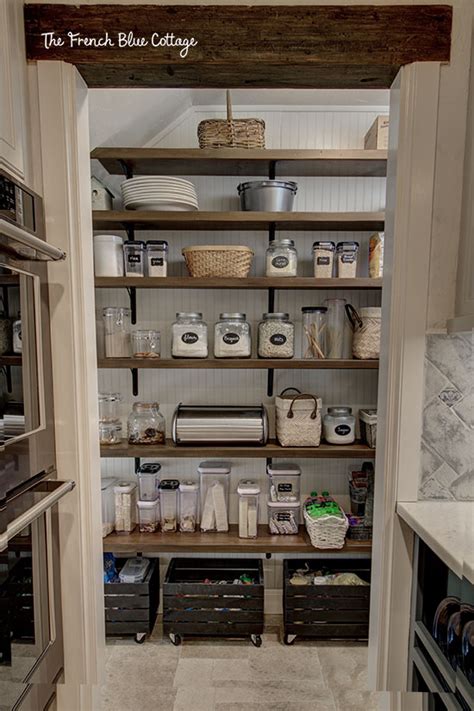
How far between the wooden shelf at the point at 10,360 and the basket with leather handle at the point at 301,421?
4.10ft

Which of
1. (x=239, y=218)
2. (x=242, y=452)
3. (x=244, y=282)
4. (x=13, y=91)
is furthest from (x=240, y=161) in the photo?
(x=242, y=452)

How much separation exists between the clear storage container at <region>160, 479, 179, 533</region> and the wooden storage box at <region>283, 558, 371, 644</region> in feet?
2.08

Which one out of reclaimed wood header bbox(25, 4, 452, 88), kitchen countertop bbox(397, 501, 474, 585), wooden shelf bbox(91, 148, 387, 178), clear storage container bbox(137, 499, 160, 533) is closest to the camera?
kitchen countertop bbox(397, 501, 474, 585)

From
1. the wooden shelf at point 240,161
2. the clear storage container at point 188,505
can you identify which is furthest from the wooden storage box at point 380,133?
the clear storage container at point 188,505

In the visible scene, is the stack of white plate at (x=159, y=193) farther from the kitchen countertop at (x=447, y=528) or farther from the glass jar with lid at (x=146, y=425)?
the kitchen countertop at (x=447, y=528)

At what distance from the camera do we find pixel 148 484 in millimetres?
2074

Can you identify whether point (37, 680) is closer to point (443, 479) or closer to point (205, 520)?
point (205, 520)

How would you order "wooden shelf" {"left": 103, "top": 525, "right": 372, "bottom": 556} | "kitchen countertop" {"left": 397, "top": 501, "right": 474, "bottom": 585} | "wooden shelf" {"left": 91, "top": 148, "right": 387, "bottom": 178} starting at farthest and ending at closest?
"wooden shelf" {"left": 103, "top": 525, "right": 372, "bottom": 556} → "wooden shelf" {"left": 91, "top": 148, "right": 387, "bottom": 178} → "kitchen countertop" {"left": 397, "top": 501, "right": 474, "bottom": 585}

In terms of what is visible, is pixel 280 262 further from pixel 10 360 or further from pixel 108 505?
pixel 108 505

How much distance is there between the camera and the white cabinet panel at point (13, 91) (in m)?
0.97

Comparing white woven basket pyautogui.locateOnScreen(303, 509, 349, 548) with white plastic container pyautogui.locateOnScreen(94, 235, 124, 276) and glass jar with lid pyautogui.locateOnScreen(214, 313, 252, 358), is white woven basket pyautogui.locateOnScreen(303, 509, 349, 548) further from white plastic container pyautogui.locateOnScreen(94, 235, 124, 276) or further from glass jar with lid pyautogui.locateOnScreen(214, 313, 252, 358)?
white plastic container pyautogui.locateOnScreen(94, 235, 124, 276)

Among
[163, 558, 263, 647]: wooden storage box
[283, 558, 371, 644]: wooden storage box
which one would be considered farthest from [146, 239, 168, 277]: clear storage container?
[283, 558, 371, 644]: wooden storage box

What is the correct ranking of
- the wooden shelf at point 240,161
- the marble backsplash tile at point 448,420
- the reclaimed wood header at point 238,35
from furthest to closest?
the wooden shelf at point 240,161
the marble backsplash tile at point 448,420
the reclaimed wood header at point 238,35

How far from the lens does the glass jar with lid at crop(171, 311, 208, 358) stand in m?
1.93
